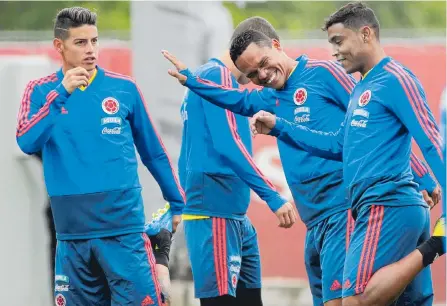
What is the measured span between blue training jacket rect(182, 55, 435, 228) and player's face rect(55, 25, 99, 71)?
58 centimetres

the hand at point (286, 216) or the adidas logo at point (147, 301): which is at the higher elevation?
the hand at point (286, 216)

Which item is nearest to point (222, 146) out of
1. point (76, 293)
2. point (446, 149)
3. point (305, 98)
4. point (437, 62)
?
point (305, 98)

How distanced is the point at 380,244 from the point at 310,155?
1.03 metres

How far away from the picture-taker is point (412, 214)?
724 cm

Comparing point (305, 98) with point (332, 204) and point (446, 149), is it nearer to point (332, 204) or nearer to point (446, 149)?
point (332, 204)

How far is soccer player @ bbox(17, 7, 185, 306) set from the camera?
7867mm

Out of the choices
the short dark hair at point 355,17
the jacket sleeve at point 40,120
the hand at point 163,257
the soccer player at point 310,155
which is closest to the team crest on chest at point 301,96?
the soccer player at point 310,155

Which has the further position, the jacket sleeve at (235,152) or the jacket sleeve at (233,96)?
the jacket sleeve at (235,152)

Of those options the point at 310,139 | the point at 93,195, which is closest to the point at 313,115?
the point at 310,139

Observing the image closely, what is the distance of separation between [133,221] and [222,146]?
0.94 m

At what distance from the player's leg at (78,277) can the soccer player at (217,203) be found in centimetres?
105

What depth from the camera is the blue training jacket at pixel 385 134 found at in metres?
7.14

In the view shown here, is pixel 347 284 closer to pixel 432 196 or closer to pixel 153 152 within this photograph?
pixel 432 196

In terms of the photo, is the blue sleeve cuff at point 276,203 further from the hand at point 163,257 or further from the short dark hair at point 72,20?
the short dark hair at point 72,20
